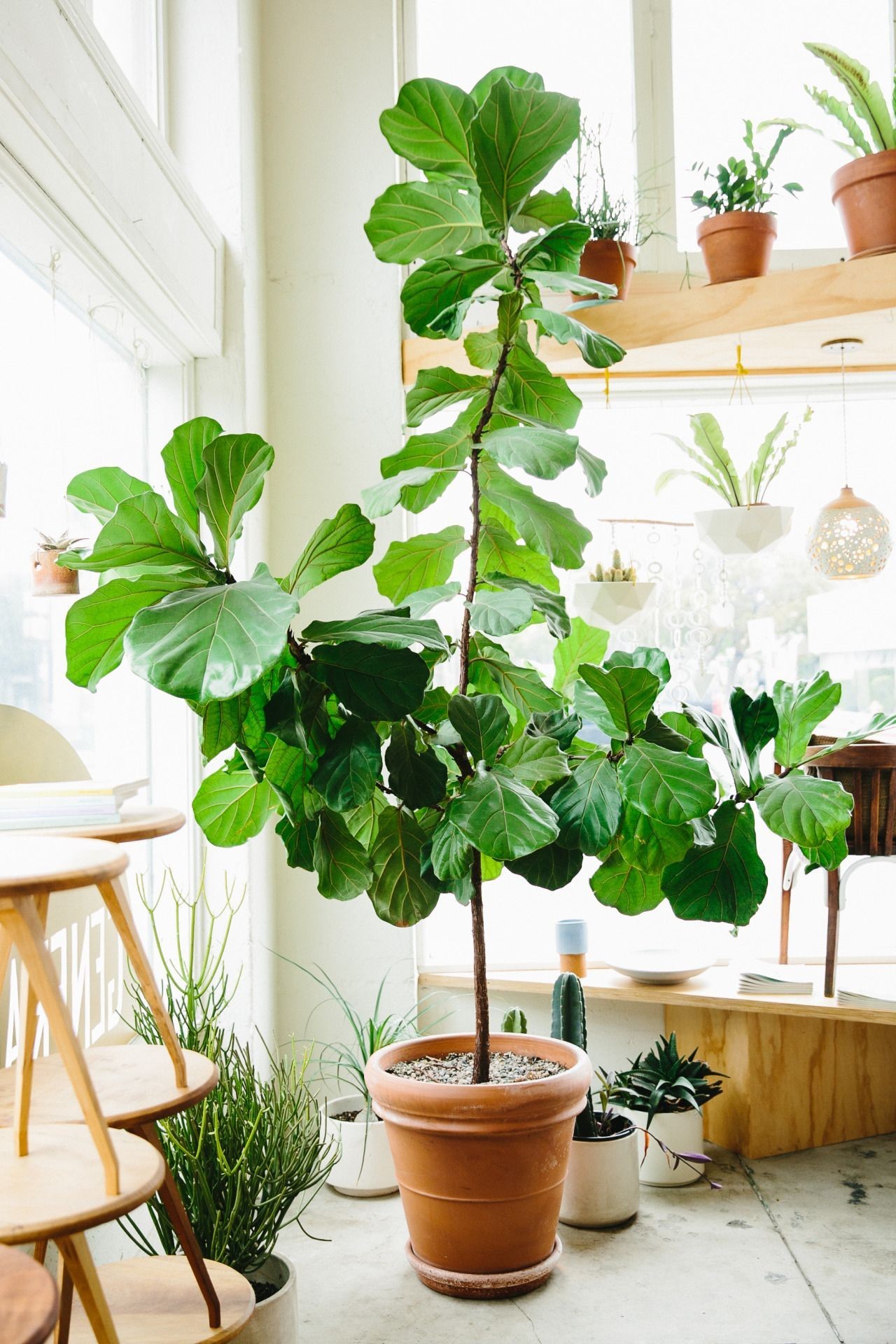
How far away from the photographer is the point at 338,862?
174 cm

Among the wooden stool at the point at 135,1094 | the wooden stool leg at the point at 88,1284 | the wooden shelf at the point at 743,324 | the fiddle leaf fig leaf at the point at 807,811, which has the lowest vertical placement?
the wooden stool leg at the point at 88,1284

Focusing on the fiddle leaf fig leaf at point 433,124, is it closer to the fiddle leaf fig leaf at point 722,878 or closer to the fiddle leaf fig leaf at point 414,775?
the fiddle leaf fig leaf at point 414,775

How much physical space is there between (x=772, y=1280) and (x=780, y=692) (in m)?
1.09

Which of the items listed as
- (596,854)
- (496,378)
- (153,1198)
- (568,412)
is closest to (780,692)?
(596,854)

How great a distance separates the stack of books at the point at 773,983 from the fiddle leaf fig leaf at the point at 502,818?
4.05 feet

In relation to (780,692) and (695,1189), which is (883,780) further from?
(695,1189)

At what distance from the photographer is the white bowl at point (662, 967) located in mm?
2637

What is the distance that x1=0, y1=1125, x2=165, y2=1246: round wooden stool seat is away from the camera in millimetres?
893

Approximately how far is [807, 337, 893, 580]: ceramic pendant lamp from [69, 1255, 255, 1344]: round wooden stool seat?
6.82ft

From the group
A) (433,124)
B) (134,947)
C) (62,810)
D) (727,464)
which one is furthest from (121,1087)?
(727,464)

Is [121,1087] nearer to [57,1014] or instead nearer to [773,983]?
[57,1014]

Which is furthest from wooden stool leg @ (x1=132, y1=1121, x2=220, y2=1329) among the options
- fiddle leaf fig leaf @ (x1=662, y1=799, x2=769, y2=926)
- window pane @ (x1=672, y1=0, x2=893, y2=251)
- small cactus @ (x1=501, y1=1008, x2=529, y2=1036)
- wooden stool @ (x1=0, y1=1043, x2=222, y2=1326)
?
window pane @ (x1=672, y1=0, x2=893, y2=251)

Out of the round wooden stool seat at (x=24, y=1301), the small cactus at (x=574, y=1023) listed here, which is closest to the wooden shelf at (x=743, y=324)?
the small cactus at (x=574, y=1023)

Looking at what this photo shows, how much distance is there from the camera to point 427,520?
9.91 feet
